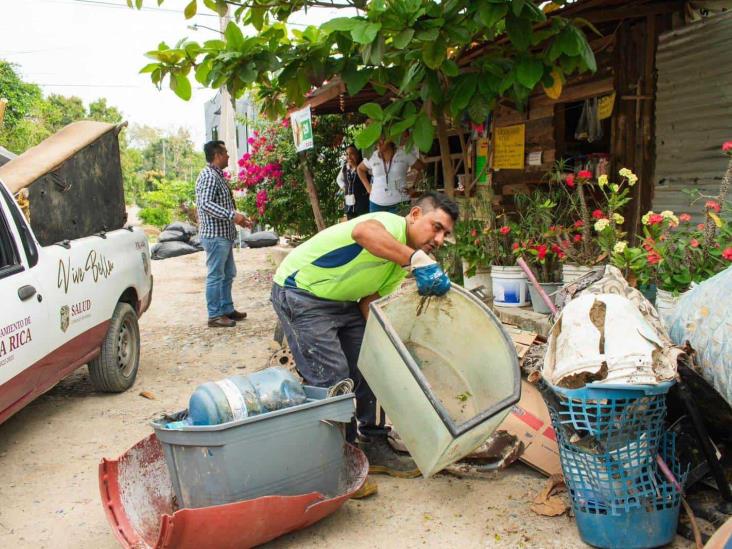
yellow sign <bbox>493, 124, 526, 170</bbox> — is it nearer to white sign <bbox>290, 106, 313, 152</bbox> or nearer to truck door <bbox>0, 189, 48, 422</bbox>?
white sign <bbox>290, 106, 313, 152</bbox>

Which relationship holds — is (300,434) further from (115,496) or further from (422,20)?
(422,20)

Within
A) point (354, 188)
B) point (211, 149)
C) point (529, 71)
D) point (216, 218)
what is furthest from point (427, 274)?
point (354, 188)

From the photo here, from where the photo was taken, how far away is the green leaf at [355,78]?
4.42 meters

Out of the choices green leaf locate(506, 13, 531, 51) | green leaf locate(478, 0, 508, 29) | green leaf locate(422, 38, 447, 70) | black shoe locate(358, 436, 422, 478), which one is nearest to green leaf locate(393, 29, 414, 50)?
green leaf locate(422, 38, 447, 70)

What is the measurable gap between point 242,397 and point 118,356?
2826 mm

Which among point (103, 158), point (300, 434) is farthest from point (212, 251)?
point (300, 434)

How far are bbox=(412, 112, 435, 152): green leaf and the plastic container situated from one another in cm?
118

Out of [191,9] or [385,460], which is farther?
[191,9]

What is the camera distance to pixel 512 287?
4.91 m

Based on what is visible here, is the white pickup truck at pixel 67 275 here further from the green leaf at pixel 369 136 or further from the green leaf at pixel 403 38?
the green leaf at pixel 403 38

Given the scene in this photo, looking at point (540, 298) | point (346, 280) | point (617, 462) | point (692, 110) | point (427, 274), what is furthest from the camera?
point (692, 110)

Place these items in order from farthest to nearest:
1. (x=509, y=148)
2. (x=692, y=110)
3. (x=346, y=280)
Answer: (x=509, y=148) → (x=692, y=110) → (x=346, y=280)

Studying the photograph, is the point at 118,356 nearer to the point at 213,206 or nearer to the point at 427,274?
the point at 213,206

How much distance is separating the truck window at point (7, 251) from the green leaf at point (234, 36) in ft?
5.82
